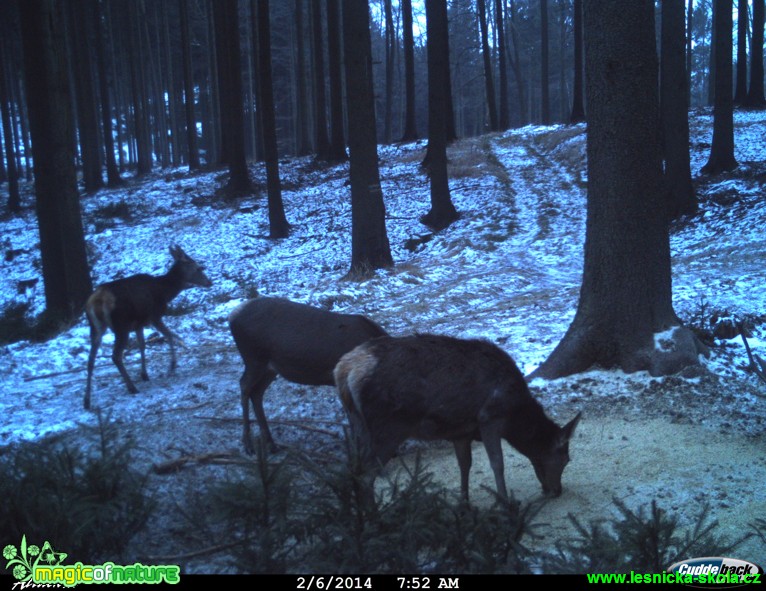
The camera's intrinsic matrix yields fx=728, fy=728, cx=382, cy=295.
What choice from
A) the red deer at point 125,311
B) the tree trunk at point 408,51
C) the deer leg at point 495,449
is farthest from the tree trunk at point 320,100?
the deer leg at point 495,449

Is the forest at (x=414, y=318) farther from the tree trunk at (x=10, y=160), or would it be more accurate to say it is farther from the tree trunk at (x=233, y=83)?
the tree trunk at (x=10, y=160)

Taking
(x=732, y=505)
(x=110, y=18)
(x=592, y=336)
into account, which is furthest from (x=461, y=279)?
(x=110, y=18)

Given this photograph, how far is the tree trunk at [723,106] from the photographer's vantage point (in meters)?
19.6

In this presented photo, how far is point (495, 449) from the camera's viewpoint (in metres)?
5.46

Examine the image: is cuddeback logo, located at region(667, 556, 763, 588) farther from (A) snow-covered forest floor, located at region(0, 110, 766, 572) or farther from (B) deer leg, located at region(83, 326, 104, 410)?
(B) deer leg, located at region(83, 326, 104, 410)

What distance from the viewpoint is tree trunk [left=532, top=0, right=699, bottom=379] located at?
801 centimetres

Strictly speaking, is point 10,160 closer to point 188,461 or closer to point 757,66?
point 188,461

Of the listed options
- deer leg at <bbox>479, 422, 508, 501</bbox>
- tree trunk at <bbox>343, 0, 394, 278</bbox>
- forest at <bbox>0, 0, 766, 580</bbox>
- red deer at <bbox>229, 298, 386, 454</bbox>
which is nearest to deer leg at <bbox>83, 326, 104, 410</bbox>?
forest at <bbox>0, 0, 766, 580</bbox>

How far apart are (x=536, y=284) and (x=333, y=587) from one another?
35.5 feet

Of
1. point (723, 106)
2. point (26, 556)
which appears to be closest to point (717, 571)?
point (26, 556)

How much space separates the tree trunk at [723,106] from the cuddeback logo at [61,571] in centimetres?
1956

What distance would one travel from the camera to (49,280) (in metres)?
15.2

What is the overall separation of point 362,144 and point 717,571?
12.9 metres

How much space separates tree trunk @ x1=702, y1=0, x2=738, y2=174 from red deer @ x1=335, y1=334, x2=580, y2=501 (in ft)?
55.1
